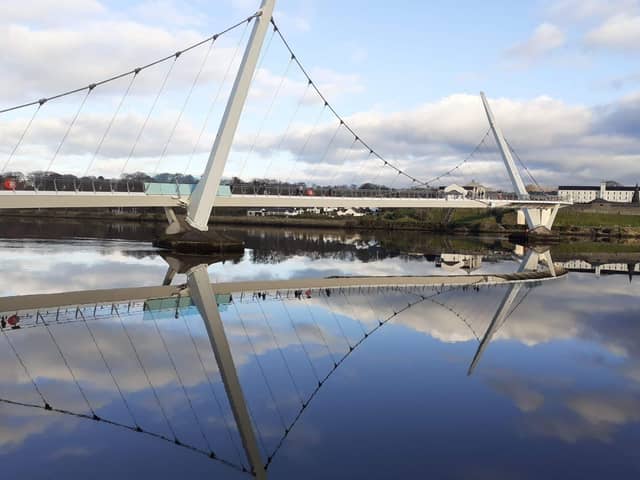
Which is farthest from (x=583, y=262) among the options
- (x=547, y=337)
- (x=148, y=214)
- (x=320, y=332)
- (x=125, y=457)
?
(x=148, y=214)

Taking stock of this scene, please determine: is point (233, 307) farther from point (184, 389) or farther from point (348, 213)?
point (348, 213)

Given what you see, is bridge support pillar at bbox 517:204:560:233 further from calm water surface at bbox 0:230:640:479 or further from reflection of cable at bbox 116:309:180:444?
reflection of cable at bbox 116:309:180:444

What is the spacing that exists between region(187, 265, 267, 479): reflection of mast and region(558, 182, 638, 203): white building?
300 feet

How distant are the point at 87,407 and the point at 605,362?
684 centimetres

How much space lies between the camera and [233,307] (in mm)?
12070

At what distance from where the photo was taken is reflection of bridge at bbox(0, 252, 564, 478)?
5656mm

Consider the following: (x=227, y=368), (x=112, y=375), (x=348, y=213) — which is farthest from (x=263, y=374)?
(x=348, y=213)

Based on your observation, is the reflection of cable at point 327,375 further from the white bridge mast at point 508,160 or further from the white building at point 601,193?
the white building at point 601,193

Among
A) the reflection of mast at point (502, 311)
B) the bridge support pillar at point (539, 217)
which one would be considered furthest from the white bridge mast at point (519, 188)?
the reflection of mast at point (502, 311)

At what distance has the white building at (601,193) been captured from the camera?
96812 mm

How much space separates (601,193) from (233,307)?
3854 inches

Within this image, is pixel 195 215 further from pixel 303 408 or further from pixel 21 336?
pixel 303 408

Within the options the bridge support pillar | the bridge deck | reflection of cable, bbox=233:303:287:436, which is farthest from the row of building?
reflection of cable, bbox=233:303:287:436

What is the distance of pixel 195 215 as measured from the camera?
78.1ft
